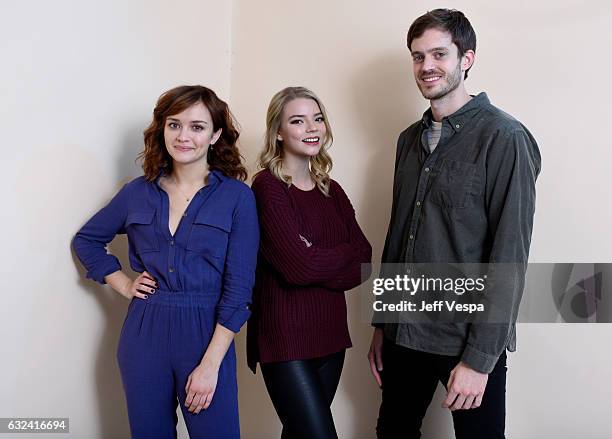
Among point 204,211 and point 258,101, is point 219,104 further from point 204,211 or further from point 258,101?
point 258,101

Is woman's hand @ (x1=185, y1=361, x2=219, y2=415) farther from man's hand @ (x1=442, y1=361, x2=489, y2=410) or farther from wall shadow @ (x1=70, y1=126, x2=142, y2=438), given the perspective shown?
man's hand @ (x1=442, y1=361, x2=489, y2=410)

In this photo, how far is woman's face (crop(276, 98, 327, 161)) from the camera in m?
1.76

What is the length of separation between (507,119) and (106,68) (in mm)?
1195

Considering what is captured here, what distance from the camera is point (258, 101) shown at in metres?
2.50

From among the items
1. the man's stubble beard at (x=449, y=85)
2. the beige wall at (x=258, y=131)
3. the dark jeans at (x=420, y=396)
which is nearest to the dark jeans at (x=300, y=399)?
the dark jeans at (x=420, y=396)

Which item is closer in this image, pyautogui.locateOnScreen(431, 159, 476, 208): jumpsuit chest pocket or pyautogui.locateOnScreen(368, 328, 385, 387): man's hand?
pyautogui.locateOnScreen(431, 159, 476, 208): jumpsuit chest pocket

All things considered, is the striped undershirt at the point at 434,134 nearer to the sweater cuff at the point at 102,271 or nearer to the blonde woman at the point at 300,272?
the blonde woman at the point at 300,272

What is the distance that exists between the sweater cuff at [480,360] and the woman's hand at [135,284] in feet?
2.81

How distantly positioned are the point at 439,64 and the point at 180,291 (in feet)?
3.14

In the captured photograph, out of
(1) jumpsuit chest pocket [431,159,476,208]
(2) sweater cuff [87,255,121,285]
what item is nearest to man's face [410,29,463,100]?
(1) jumpsuit chest pocket [431,159,476,208]

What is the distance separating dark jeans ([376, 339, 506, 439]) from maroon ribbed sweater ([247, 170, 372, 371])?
0.18 m

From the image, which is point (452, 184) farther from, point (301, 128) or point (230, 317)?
point (230, 317)

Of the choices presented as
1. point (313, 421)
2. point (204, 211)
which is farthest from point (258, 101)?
point (313, 421)

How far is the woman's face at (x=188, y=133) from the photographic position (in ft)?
5.28
